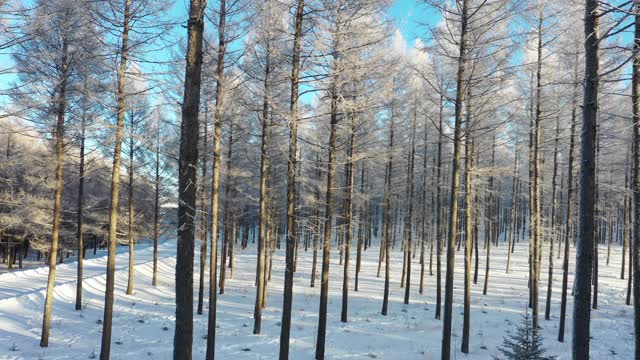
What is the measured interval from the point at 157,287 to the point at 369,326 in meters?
14.1

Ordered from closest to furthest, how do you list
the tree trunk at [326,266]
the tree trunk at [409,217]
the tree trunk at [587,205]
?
the tree trunk at [587,205] < the tree trunk at [326,266] < the tree trunk at [409,217]

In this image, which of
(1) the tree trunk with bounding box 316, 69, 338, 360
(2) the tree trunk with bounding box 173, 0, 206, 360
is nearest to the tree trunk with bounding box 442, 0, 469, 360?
(1) the tree trunk with bounding box 316, 69, 338, 360

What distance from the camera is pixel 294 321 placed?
1582 centimetres

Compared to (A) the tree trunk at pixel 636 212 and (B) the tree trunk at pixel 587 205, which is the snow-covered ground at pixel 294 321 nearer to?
(A) the tree trunk at pixel 636 212

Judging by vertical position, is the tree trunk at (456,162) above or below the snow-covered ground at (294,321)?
above

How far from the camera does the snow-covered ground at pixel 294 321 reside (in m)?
12.0

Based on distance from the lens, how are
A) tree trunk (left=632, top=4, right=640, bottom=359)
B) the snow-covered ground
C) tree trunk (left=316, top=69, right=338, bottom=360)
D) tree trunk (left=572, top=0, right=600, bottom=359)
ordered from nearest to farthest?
tree trunk (left=572, top=0, right=600, bottom=359) → tree trunk (left=632, top=4, right=640, bottom=359) → tree trunk (left=316, top=69, right=338, bottom=360) → the snow-covered ground

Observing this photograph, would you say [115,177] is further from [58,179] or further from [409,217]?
[409,217]

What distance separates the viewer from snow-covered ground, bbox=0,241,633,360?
12023 mm

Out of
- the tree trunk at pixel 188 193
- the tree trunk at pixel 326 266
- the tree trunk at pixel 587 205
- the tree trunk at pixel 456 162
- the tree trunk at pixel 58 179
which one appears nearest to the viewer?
the tree trunk at pixel 188 193

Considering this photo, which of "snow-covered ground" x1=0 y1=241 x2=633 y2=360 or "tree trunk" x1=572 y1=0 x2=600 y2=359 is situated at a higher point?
"tree trunk" x1=572 y1=0 x2=600 y2=359

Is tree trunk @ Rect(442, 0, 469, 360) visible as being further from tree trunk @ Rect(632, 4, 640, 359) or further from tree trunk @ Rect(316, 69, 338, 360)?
tree trunk @ Rect(632, 4, 640, 359)

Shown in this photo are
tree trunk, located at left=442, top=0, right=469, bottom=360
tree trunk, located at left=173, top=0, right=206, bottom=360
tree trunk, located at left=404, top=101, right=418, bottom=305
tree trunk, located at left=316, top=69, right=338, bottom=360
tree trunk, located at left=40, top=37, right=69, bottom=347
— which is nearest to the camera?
tree trunk, located at left=173, top=0, right=206, bottom=360

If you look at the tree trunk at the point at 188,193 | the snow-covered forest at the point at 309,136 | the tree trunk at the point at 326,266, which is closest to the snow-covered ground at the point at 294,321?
the snow-covered forest at the point at 309,136
